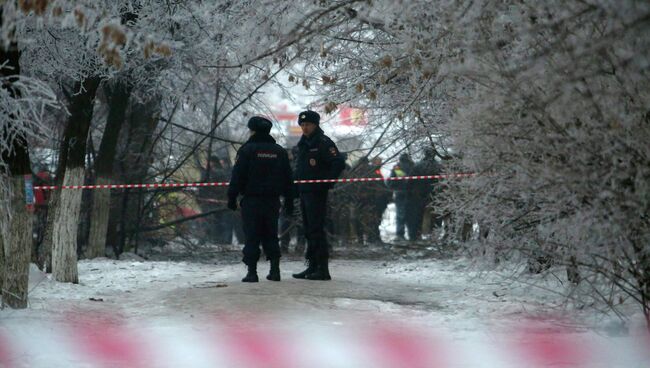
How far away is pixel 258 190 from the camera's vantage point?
11156mm

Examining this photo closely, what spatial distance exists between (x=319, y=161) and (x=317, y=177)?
209mm

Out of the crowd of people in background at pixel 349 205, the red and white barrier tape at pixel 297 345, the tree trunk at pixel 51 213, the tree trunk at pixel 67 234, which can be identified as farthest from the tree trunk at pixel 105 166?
the red and white barrier tape at pixel 297 345

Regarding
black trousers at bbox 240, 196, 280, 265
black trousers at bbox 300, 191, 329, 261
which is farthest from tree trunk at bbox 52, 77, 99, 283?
black trousers at bbox 300, 191, 329, 261

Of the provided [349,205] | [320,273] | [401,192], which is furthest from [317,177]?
[401,192]

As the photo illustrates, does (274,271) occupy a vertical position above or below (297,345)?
above

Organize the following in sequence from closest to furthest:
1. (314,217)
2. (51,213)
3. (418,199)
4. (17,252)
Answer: (17,252) → (314,217) → (51,213) → (418,199)

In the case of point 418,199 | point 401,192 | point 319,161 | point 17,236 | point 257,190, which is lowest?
point 17,236

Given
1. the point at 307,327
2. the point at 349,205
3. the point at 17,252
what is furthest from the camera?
the point at 349,205

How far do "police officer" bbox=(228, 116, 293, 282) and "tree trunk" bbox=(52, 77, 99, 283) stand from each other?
6.72ft

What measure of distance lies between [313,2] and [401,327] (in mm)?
3414

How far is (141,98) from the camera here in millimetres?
15859

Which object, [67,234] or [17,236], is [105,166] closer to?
[67,234]

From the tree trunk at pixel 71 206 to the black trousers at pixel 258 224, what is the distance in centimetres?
220

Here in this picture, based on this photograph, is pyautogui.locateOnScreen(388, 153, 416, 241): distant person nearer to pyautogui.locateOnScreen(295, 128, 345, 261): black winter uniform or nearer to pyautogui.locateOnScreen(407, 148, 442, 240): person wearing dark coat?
pyautogui.locateOnScreen(407, 148, 442, 240): person wearing dark coat
